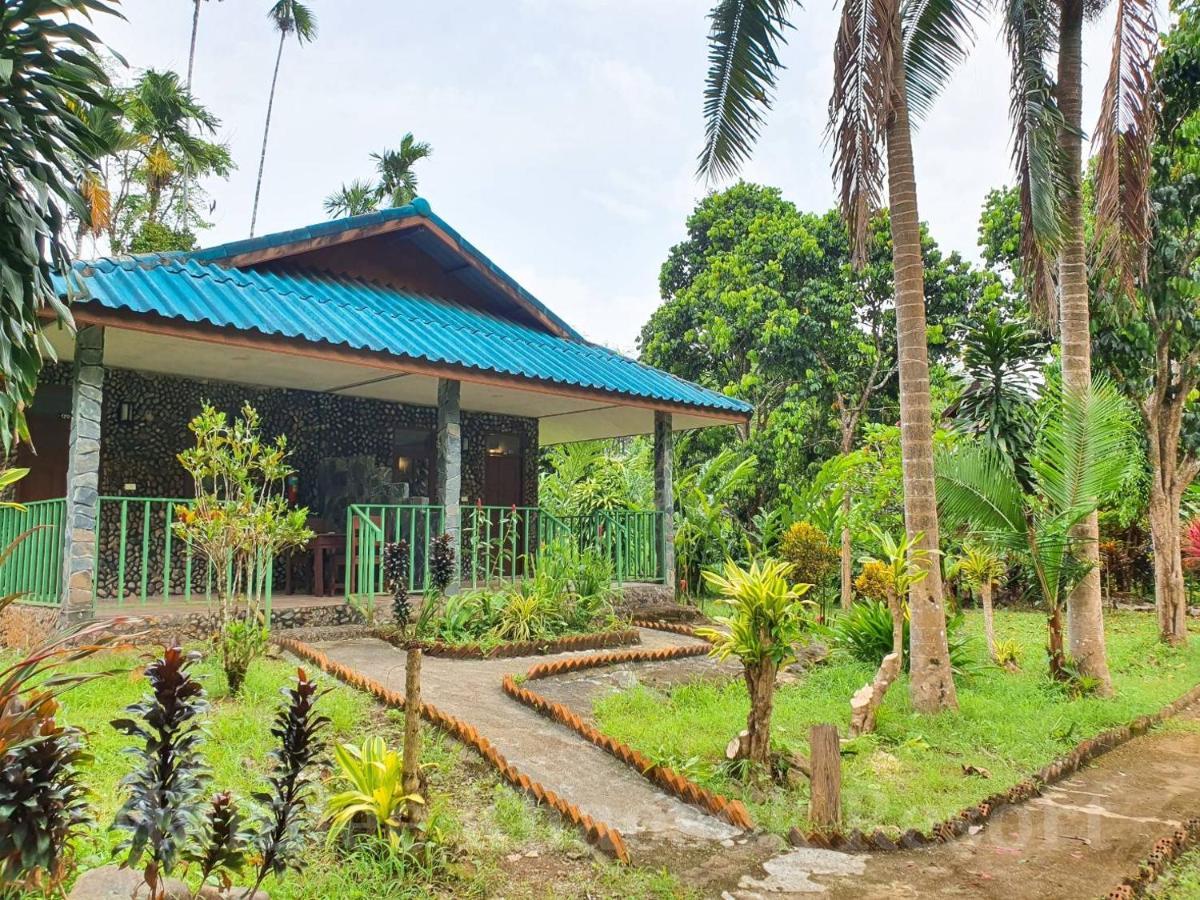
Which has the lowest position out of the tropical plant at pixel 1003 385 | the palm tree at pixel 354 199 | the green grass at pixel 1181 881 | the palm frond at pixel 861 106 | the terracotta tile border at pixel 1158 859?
the green grass at pixel 1181 881

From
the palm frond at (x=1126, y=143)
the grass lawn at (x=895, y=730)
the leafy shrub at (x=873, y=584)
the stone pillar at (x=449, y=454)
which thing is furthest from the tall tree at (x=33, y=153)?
the palm frond at (x=1126, y=143)

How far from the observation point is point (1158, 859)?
411 centimetres

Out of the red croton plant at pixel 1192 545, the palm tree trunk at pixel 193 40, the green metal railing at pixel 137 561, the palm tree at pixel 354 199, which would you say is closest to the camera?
the green metal railing at pixel 137 561

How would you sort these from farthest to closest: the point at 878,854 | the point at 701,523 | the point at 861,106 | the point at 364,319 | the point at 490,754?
the point at 701,523
the point at 364,319
the point at 861,106
the point at 490,754
the point at 878,854

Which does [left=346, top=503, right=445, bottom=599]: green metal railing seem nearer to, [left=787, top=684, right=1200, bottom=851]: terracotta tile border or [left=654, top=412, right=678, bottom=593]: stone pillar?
[left=654, top=412, right=678, bottom=593]: stone pillar

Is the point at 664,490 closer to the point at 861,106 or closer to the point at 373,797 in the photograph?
the point at 861,106

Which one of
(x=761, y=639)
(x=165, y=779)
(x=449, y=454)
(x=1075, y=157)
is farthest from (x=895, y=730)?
(x=1075, y=157)

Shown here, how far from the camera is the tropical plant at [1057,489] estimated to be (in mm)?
7531

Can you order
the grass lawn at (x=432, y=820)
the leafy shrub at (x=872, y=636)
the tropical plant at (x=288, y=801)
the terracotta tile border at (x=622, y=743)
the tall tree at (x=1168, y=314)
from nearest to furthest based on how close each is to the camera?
the tropical plant at (x=288, y=801), the grass lawn at (x=432, y=820), the terracotta tile border at (x=622, y=743), the leafy shrub at (x=872, y=636), the tall tree at (x=1168, y=314)

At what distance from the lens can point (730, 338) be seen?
59.7 ft

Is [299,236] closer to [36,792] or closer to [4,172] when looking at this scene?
[4,172]

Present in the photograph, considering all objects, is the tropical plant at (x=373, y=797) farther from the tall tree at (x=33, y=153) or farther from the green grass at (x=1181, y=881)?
the green grass at (x=1181, y=881)

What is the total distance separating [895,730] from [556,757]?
2.71m

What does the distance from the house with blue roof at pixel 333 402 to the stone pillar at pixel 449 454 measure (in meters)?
0.03
